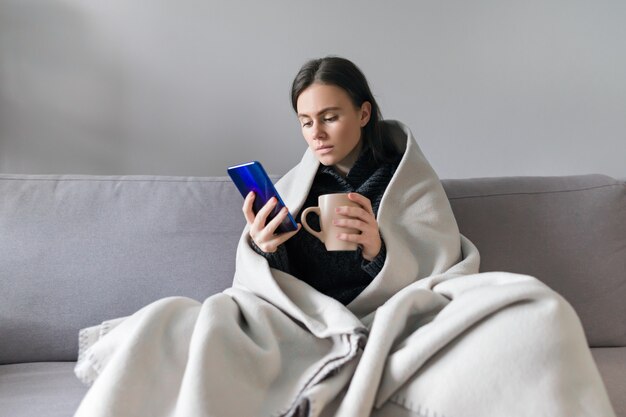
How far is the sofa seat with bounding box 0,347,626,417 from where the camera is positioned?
1192 millimetres

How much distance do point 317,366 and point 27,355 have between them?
2.61 ft

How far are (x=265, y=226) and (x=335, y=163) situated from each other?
338mm

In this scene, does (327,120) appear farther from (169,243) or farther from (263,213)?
(169,243)

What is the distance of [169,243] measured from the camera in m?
1.63

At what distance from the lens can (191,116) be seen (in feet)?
6.65

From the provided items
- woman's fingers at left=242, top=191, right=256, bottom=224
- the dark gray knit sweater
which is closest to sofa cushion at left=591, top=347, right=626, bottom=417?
the dark gray knit sweater

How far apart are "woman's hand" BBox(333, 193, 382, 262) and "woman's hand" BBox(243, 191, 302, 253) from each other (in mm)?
116

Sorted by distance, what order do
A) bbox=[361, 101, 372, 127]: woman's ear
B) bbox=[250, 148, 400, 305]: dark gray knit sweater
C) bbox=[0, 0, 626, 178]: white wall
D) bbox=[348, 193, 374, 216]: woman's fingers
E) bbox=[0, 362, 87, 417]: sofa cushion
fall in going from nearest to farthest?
bbox=[0, 362, 87, 417]: sofa cushion
bbox=[348, 193, 374, 216]: woman's fingers
bbox=[250, 148, 400, 305]: dark gray knit sweater
bbox=[361, 101, 372, 127]: woman's ear
bbox=[0, 0, 626, 178]: white wall

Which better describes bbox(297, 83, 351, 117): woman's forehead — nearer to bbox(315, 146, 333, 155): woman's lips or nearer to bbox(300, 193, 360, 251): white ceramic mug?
bbox(315, 146, 333, 155): woman's lips

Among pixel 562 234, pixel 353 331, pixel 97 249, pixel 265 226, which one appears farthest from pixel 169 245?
pixel 562 234

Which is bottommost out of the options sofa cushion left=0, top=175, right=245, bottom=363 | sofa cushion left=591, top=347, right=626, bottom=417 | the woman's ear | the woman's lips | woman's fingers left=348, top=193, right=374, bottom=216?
sofa cushion left=591, top=347, right=626, bottom=417

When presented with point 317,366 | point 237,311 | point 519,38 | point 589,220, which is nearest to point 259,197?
point 237,311

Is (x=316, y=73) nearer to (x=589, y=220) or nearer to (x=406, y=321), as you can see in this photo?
(x=406, y=321)

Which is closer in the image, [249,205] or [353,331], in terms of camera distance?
[353,331]
